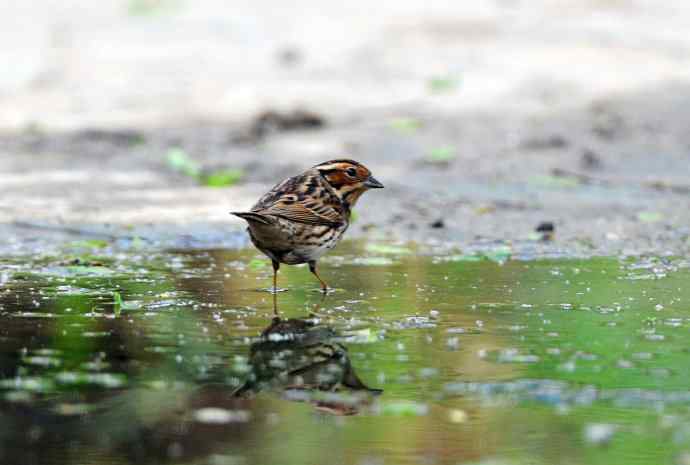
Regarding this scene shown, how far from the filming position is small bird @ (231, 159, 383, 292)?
838cm

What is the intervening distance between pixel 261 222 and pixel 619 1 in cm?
1174

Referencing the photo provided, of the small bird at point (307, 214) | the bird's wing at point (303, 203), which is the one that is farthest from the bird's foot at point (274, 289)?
the bird's wing at point (303, 203)

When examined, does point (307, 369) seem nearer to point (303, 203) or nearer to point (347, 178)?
point (303, 203)

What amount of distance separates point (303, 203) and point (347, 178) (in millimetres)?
766

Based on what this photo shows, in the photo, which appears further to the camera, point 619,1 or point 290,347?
point 619,1

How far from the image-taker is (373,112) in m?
15.9

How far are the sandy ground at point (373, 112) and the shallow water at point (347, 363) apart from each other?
186 cm

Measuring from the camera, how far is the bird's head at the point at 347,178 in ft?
30.7

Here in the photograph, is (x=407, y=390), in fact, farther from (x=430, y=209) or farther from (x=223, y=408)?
(x=430, y=209)

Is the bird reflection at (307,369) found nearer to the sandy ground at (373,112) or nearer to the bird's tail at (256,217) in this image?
the bird's tail at (256,217)

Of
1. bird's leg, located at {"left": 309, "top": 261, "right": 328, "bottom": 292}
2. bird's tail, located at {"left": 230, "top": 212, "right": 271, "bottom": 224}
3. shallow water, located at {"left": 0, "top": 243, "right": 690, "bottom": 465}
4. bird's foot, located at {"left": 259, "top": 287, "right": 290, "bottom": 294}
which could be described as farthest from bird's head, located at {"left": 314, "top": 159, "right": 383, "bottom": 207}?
bird's tail, located at {"left": 230, "top": 212, "right": 271, "bottom": 224}

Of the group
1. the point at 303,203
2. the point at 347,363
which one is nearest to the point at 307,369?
the point at 347,363

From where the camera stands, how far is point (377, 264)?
31.5 feet

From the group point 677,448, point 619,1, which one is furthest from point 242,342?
point 619,1
